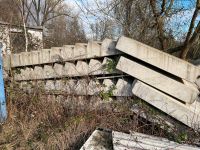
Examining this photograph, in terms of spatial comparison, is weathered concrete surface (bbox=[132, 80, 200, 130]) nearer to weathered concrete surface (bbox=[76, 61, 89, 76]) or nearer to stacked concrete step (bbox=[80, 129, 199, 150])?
stacked concrete step (bbox=[80, 129, 199, 150])

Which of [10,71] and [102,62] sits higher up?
[102,62]

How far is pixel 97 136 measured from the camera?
292 centimetres

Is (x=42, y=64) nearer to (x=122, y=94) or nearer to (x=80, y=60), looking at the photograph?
(x=80, y=60)

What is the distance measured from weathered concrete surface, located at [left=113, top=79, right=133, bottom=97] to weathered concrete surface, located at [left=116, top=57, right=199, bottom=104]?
19 cm

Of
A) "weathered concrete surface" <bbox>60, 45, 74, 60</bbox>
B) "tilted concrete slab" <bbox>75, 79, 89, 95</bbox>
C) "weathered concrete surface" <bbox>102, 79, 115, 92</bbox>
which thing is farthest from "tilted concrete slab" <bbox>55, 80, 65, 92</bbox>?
"weathered concrete surface" <bbox>102, 79, 115, 92</bbox>

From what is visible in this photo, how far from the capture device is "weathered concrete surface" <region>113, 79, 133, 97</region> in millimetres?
3432

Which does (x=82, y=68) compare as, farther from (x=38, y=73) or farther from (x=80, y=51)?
(x=38, y=73)

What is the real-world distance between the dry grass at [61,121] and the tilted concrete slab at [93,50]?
2.29 ft

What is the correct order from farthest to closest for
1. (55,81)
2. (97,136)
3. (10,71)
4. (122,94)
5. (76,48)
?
1. (10,71)
2. (55,81)
3. (76,48)
4. (122,94)
5. (97,136)

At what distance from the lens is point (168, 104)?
120 inches

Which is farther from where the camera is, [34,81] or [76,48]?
[34,81]

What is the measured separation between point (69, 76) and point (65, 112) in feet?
2.11

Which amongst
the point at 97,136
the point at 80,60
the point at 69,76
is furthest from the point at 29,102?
the point at 97,136

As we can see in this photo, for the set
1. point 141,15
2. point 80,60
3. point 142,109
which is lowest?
point 142,109
